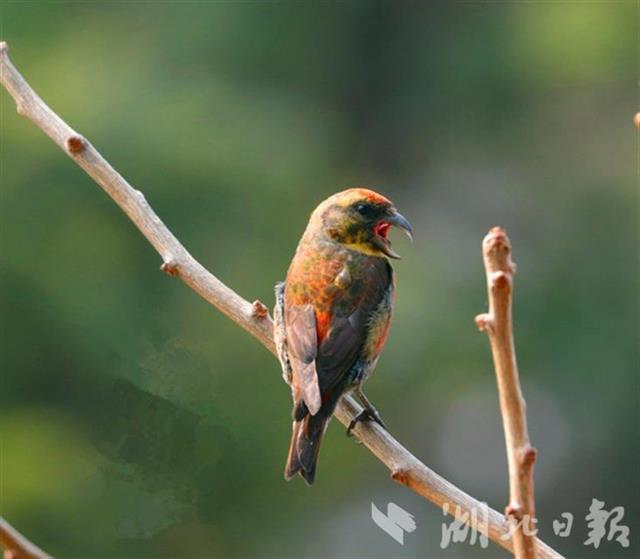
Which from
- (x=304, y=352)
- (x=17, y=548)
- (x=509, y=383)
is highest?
(x=304, y=352)

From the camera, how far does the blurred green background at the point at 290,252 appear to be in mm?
8172

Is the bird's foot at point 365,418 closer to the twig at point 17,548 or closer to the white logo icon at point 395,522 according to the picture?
the white logo icon at point 395,522

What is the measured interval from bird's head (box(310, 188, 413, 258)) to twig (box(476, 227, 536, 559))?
1854 mm

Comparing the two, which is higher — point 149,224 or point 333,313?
point 333,313

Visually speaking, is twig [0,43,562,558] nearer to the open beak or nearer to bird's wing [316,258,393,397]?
bird's wing [316,258,393,397]

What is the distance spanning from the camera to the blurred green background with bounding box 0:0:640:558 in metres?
8.17

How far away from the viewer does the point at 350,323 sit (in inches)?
129

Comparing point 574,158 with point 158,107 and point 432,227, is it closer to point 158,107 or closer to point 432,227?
point 432,227

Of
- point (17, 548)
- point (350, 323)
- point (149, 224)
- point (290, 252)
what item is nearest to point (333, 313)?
point (350, 323)

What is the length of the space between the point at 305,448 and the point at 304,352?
288 mm

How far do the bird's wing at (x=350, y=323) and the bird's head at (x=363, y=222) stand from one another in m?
0.10

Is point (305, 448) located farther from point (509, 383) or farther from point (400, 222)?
point (509, 383)

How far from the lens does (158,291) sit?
9.06m

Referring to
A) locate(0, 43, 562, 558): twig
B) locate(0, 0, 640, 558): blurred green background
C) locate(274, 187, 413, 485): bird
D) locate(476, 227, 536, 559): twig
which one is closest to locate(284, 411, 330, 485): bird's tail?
locate(274, 187, 413, 485): bird
